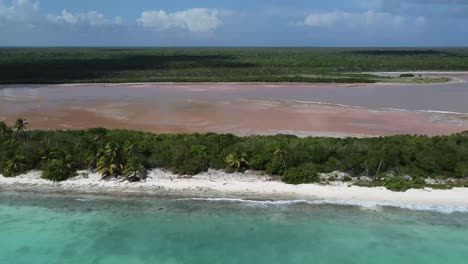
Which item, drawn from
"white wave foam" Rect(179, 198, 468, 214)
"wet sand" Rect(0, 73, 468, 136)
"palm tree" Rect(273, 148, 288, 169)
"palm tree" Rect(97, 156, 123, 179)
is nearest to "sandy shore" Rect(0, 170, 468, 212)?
"white wave foam" Rect(179, 198, 468, 214)

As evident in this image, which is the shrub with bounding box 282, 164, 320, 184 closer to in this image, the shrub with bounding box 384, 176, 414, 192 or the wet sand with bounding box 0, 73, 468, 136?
the shrub with bounding box 384, 176, 414, 192

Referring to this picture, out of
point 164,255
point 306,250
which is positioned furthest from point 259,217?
point 164,255

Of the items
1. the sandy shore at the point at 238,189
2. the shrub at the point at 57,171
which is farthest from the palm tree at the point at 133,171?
the shrub at the point at 57,171

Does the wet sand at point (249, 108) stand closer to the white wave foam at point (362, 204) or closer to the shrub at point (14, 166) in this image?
the shrub at point (14, 166)

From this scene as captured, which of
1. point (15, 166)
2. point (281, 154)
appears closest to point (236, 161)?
point (281, 154)

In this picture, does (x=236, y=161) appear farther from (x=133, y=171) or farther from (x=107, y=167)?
(x=107, y=167)

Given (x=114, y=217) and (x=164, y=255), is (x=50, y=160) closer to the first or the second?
(x=114, y=217)
